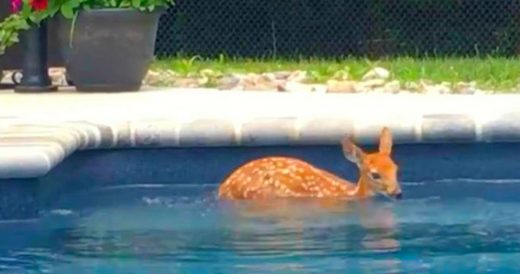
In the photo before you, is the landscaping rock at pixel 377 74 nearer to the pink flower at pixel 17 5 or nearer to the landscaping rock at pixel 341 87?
the landscaping rock at pixel 341 87

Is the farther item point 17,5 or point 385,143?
point 17,5

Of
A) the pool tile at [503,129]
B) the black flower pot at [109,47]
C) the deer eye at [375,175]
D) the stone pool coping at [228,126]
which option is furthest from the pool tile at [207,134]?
the black flower pot at [109,47]

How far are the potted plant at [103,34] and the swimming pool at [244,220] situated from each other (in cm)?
227

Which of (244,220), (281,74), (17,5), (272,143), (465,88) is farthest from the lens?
(281,74)

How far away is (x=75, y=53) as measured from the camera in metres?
9.10

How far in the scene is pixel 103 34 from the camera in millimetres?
9039

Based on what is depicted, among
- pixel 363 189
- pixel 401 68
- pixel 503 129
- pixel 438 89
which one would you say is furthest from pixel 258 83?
pixel 363 189

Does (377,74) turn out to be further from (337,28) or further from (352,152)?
(352,152)

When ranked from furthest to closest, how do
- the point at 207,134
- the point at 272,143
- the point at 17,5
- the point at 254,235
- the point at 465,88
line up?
1. the point at 465,88
2. the point at 17,5
3. the point at 272,143
4. the point at 207,134
5. the point at 254,235

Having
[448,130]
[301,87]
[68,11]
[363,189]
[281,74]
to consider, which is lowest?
[363,189]

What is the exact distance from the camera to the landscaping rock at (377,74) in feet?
34.2

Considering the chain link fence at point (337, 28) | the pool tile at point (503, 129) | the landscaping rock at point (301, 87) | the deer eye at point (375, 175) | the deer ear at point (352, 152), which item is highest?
the chain link fence at point (337, 28)

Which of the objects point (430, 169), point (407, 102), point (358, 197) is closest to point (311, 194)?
point (358, 197)

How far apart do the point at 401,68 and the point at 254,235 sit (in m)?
5.67
